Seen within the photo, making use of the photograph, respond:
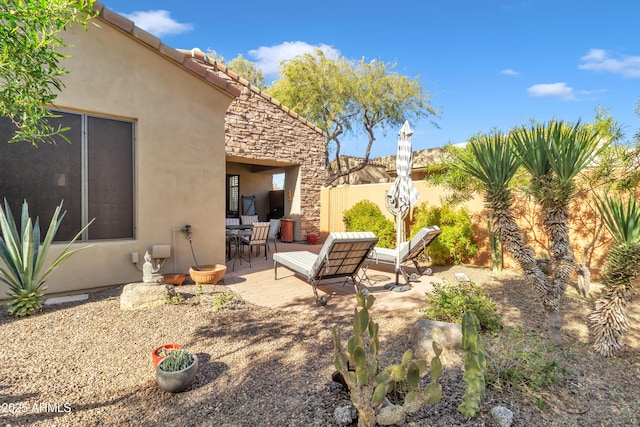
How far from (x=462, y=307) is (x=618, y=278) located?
1.62m

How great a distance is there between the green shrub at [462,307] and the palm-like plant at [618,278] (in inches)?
40.8

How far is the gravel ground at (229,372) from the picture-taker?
8.68 ft

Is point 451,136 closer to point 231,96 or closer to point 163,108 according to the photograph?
point 231,96

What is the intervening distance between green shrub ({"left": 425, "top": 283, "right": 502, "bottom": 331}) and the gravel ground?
0.47 metres

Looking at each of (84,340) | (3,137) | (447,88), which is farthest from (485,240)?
(447,88)

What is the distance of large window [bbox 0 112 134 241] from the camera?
5316 millimetres

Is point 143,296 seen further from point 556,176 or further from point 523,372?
point 556,176

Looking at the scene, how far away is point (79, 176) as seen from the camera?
5754mm

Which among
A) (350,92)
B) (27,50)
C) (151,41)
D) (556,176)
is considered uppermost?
(350,92)

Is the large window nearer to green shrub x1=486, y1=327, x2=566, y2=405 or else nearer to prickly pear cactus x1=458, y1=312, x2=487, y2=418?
prickly pear cactus x1=458, y1=312, x2=487, y2=418

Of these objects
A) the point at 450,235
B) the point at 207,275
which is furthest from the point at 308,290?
the point at 450,235

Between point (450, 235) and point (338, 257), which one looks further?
point (450, 235)

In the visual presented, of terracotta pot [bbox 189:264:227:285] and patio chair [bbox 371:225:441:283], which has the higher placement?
patio chair [bbox 371:225:441:283]

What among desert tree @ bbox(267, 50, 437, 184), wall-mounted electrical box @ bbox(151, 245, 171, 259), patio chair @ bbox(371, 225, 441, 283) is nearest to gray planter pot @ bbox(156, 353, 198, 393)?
wall-mounted electrical box @ bbox(151, 245, 171, 259)
